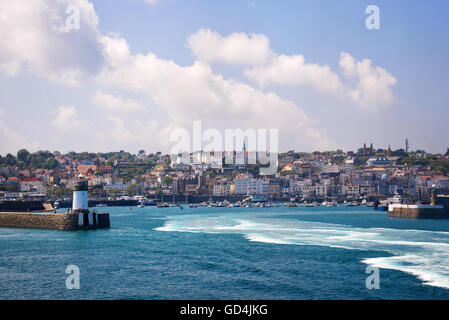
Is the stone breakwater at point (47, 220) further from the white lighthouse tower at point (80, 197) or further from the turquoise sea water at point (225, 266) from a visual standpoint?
the turquoise sea water at point (225, 266)

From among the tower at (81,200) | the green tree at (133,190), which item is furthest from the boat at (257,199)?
the tower at (81,200)

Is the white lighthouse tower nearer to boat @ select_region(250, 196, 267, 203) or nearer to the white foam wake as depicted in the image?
the white foam wake

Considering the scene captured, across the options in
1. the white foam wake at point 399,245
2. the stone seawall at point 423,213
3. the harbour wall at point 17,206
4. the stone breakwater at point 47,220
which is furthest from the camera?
the stone seawall at point 423,213

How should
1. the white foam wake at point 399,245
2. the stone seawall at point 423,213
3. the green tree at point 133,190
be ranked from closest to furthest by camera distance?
the white foam wake at point 399,245 → the stone seawall at point 423,213 → the green tree at point 133,190

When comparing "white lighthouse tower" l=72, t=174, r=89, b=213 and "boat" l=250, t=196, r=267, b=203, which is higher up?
"white lighthouse tower" l=72, t=174, r=89, b=213

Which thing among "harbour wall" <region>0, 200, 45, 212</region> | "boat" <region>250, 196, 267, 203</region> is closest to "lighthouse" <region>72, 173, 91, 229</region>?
"harbour wall" <region>0, 200, 45, 212</region>
